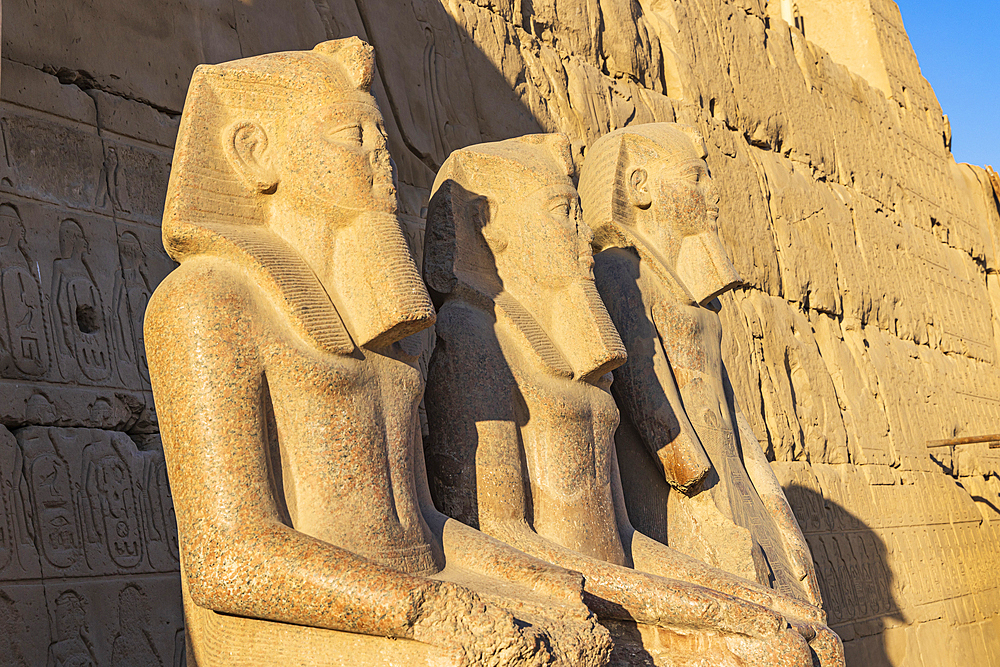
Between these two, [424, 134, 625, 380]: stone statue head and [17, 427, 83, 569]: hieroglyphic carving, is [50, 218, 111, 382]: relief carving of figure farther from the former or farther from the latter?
[424, 134, 625, 380]: stone statue head

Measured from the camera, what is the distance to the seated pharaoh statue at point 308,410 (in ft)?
6.59

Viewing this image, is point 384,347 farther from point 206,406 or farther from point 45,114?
point 45,114

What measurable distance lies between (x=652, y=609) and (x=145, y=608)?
1663mm

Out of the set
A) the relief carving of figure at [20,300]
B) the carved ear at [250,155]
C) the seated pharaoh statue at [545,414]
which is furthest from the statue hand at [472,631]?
the relief carving of figure at [20,300]

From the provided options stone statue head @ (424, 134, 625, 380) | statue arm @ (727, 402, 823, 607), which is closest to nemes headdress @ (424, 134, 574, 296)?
stone statue head @ (424, 134, 625, 380)

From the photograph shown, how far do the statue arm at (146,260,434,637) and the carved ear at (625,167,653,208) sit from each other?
70.9 inches

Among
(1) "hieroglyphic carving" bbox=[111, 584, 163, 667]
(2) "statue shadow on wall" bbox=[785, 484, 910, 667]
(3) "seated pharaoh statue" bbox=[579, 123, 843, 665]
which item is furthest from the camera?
(2) "statue shadow on wall" bbox=[785, 484, 910, 667]

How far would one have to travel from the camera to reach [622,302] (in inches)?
137

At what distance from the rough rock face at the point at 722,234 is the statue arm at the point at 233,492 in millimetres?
1233

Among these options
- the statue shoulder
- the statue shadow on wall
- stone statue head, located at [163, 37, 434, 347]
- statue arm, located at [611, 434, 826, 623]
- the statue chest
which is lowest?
the statue shadow on wall

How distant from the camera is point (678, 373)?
3502 millimetres

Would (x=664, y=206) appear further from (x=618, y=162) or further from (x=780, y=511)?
(x=780, y=511)

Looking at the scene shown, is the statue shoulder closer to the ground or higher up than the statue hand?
higher up

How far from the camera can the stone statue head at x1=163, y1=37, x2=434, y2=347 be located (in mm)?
2340
